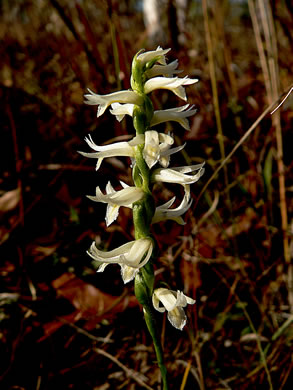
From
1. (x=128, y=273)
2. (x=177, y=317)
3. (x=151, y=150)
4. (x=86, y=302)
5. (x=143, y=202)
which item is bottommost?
(x=86, y=302)

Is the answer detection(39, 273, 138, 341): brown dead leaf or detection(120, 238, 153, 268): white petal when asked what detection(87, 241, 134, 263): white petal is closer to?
detection(120, 238, 153, 268): white petal

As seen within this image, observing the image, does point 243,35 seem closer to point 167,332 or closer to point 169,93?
point 169,93

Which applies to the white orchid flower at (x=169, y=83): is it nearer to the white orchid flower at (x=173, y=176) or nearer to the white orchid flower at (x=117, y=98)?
the white orchid flower at (x=117, y=98)

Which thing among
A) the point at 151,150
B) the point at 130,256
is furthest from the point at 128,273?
the point at 151,150

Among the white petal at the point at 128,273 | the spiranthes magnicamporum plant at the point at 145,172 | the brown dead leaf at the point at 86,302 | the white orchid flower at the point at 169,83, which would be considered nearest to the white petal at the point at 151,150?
the spiranthes magnicamporum plant at the point at 145,172

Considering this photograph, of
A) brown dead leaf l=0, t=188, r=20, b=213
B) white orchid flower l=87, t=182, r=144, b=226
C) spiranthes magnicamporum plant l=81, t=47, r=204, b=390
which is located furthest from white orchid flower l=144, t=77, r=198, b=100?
brown dead leaf l=0, t=188, r=20, b=213

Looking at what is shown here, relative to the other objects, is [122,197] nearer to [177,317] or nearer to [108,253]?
[108,253]
